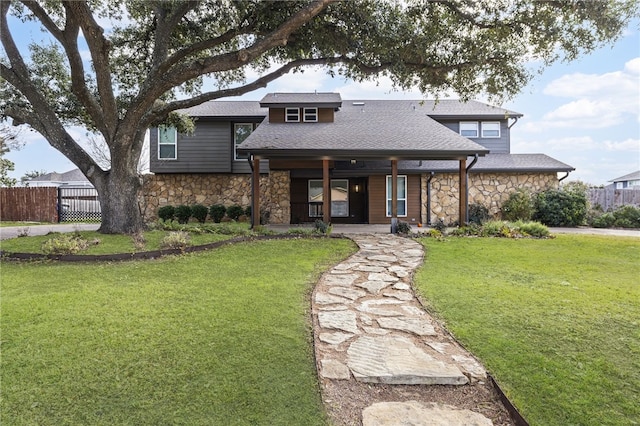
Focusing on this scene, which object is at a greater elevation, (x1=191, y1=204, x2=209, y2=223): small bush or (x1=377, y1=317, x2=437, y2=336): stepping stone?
(x1=191, y1=204, x2=209, y2=223): small bush

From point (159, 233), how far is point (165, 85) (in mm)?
3932

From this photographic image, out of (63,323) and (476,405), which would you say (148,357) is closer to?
(63,323)

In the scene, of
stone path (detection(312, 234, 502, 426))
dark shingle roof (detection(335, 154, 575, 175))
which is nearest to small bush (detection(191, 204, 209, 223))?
dark shingle roof (detection(335, 154, 575, 175))

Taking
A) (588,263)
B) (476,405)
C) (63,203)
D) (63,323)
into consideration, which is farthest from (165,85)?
(63,203)

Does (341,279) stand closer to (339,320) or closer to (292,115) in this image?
(339,320)

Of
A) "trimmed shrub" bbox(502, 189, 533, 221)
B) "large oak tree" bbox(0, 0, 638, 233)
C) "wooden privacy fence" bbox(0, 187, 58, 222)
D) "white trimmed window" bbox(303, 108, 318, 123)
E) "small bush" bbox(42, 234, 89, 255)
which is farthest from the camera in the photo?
"wooden privacy fence" bbox(0, 187, 58, 222)

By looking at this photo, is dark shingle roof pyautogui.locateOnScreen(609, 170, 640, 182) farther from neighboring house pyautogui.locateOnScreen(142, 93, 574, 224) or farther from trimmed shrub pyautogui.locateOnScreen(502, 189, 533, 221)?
trimmed shrub pyautogui.locateOnScreen(502, 189, 533, 221)

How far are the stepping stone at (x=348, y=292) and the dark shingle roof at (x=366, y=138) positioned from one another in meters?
6.44

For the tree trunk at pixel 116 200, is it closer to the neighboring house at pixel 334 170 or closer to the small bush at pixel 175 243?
the small bush at pixel 175 243

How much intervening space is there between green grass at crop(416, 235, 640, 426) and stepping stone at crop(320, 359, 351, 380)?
120 cm

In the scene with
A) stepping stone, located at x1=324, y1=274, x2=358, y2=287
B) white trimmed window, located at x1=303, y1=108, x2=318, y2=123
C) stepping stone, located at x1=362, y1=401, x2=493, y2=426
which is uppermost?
white trimmed window, located at x1=303, y1=108, x2=318, y2=123

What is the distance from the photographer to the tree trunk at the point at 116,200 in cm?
873

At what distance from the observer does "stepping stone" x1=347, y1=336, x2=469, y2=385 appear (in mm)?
2691

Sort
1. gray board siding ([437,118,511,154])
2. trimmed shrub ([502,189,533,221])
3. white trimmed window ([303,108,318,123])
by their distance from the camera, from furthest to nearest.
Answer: gray board siding ([437,118,511,154]), white trimmed window ([303,108,318,123]), trimmed shrub ([502,189,533,221])
